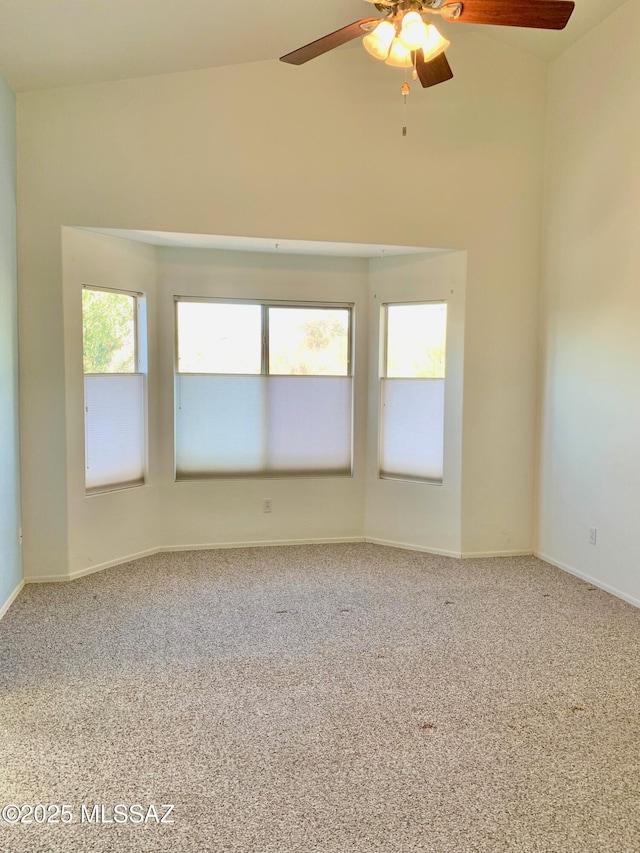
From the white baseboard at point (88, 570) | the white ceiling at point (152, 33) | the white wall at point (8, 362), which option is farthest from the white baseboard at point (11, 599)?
the white ceiling at point (152, 33)

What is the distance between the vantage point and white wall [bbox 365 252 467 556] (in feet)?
14.5

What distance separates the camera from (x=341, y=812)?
182 cm

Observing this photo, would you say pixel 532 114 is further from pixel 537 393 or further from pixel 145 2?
pixel 145 2

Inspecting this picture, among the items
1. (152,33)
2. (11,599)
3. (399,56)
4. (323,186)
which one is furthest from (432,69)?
(11,599)

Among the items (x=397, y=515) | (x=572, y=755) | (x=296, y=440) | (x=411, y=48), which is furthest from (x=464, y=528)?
(x=411, y=48)

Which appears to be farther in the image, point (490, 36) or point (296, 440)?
point (296, 440)

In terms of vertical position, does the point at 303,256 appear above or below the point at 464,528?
above

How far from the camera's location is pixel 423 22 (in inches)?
92.7

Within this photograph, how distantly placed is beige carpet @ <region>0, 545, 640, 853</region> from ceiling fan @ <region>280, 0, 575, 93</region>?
9.67 ft

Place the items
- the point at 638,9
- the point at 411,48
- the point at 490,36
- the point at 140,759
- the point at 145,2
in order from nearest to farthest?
the point at 140,759 → the point at 411,48 → the point at 145,2 → the point at 638,9 → the point at 490,36

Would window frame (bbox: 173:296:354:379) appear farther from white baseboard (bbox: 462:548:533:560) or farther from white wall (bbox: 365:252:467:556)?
white baseboard (bbox: 462:548:533:560)

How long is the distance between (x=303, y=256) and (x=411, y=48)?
7.47 feet

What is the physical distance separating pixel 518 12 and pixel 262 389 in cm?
313

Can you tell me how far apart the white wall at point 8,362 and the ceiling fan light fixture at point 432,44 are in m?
2.60
